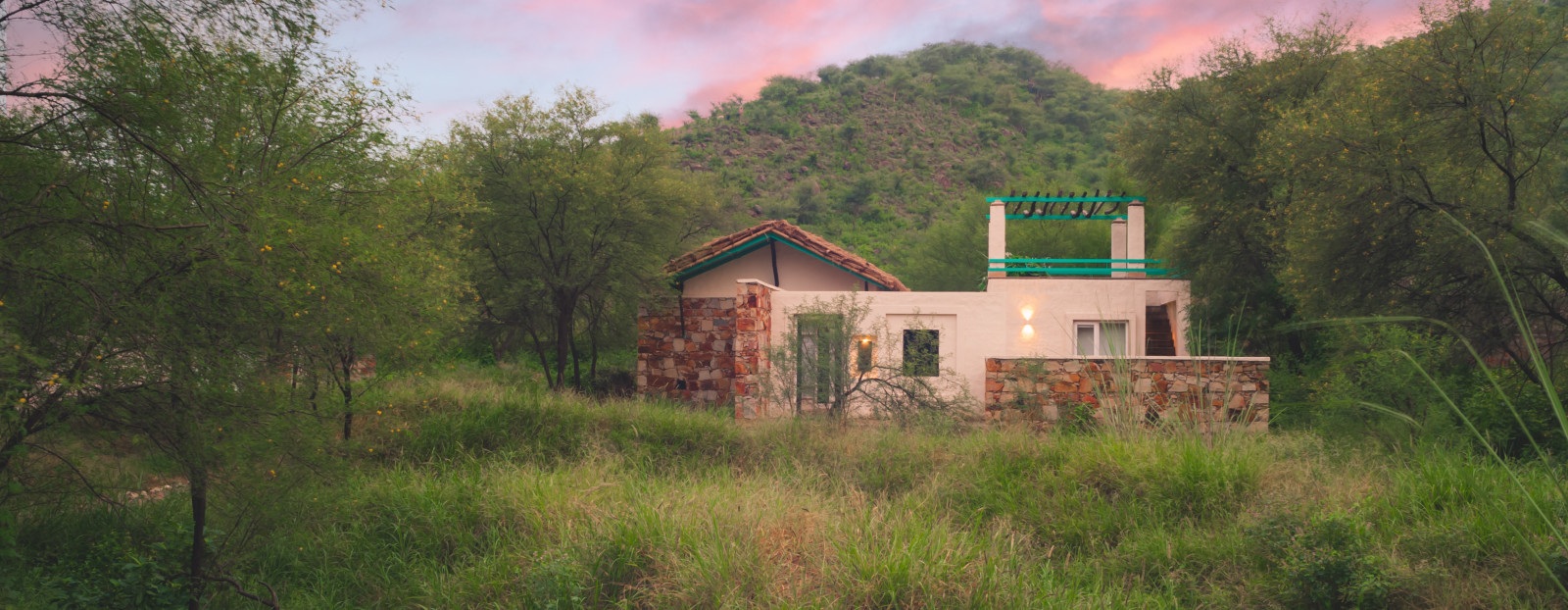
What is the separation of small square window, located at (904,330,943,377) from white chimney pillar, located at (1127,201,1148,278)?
182 inches

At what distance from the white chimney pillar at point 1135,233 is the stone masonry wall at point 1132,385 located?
5.10m

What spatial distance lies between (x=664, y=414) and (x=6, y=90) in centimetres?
632

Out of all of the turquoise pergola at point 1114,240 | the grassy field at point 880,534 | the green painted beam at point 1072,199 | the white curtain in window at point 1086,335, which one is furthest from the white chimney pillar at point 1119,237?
the grassy field at point 880,534

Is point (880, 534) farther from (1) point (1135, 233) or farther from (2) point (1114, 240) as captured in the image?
(2) point (1114, 240)

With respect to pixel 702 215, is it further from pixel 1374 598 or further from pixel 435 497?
pixel 1374 598

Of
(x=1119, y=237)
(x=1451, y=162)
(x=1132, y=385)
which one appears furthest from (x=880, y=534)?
(x=1119, y=237)

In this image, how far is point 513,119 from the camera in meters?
13.6

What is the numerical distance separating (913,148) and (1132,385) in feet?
119

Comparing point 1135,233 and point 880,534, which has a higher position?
point 1135,233

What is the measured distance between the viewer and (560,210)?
1363 centimetres

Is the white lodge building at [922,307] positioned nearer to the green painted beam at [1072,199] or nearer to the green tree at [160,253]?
the green painted beam at [1072,199]

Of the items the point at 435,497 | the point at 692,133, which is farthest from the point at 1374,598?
the point at 692,133

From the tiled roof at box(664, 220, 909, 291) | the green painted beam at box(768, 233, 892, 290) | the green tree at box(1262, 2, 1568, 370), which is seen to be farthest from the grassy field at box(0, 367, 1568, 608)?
the green painted beam at box(768, 233, 892, 290)

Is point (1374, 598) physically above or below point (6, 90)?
below
